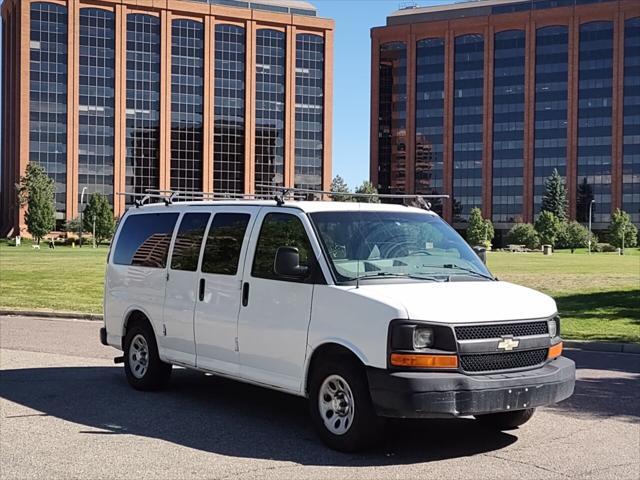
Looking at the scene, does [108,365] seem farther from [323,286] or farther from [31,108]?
[31,108]

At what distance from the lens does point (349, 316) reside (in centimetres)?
652

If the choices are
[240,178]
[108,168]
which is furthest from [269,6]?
[108,168]

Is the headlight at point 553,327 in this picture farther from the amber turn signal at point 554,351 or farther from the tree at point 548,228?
the tree at point 548,228

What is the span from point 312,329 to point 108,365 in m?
5.23

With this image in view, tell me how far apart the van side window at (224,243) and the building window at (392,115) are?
135922 mm

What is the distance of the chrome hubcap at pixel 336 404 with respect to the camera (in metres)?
6.54

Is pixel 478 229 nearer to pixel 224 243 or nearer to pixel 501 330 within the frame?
pixel 224 243

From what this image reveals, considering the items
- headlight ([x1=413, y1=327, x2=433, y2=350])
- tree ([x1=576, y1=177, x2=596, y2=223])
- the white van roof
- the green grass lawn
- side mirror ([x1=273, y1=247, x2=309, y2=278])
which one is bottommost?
the green grass lawn

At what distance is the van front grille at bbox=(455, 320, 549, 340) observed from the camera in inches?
246

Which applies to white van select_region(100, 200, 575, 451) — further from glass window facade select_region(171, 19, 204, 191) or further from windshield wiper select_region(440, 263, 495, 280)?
glass window facade select_region(171, 19, 204, 191)

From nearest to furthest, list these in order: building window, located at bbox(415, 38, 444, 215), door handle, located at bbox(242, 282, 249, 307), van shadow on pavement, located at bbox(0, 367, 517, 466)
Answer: van shadow on pavement, located at bbox(0, 367, 517, 466) → door handle, located at bbox(242, 282, 249, 307) → building window, located at bbox(415, 38, 444, 215)

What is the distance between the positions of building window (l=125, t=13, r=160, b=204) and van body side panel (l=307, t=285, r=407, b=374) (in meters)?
108

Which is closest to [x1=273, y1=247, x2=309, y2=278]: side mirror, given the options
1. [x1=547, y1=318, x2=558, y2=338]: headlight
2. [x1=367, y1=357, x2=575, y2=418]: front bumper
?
[x1=367, y1=357, x2=575, y2=418]: front bumper

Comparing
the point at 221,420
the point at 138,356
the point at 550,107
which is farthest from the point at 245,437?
the point at 550,107
